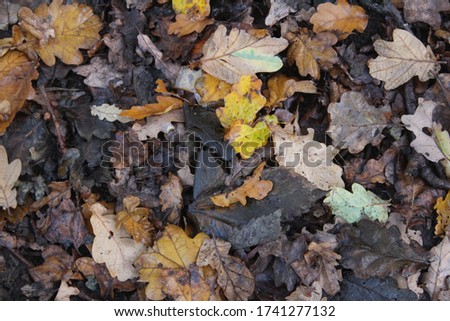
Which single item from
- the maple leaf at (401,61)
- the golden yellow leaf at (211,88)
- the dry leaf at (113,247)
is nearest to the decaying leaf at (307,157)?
the golden yellow leaf at (211,88)

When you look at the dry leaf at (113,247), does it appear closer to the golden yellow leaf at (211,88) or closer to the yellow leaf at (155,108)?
the yellow leaf at (155,108)

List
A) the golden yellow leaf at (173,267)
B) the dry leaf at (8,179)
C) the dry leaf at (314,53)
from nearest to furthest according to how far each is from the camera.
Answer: the golden yellow leaf at (173,267)
the dry leaf at (8,179)
the dry leaf at (314,53)

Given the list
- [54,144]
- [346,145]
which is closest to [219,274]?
[346,145]

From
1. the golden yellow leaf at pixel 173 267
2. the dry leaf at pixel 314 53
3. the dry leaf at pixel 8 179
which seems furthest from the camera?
the dry leaf at pixel 314 53

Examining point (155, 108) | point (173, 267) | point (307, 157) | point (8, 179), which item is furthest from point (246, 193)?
point (8, 179)

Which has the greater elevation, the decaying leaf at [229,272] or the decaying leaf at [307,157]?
the decaying leaf at [307,157]

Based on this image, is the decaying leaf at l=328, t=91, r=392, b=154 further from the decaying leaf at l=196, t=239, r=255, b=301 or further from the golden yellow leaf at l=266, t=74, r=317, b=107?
the decaying leaf at l=196, t=239, r=255, b=301

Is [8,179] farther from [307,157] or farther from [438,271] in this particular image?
[438,271]
